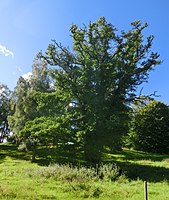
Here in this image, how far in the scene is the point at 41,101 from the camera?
110ft

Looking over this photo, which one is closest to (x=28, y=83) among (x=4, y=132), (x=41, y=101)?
(x=41, y=101)

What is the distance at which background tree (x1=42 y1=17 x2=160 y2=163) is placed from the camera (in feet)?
99.0

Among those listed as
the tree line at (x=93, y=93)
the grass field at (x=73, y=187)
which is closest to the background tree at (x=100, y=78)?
the tree line at (x=93, y=93)

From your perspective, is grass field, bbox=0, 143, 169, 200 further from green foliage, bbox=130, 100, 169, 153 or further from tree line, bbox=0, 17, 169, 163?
green foliage, bbox=130, 100, 169, 153

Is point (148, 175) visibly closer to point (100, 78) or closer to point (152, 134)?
point (100, 78)

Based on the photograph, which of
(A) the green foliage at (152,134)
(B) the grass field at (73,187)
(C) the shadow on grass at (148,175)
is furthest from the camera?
(A) the green foliage at (152,134)

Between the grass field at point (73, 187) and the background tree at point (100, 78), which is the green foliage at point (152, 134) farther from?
the grass field at point (73, 187)

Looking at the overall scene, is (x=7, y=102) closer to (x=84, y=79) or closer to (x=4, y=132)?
(x=4, y=132)

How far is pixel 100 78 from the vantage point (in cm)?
3169

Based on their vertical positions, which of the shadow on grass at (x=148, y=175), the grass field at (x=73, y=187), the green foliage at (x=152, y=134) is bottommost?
the grass field at (x=73, y=187)

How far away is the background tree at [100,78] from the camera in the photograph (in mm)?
30188

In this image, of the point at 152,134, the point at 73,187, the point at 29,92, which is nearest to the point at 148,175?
the point at 73,187

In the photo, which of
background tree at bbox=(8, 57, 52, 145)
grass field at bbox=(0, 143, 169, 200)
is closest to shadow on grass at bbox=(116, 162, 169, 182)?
grass field at bbox=(0, 143, 169, 200)

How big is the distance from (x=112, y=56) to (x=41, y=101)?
10357 mm
